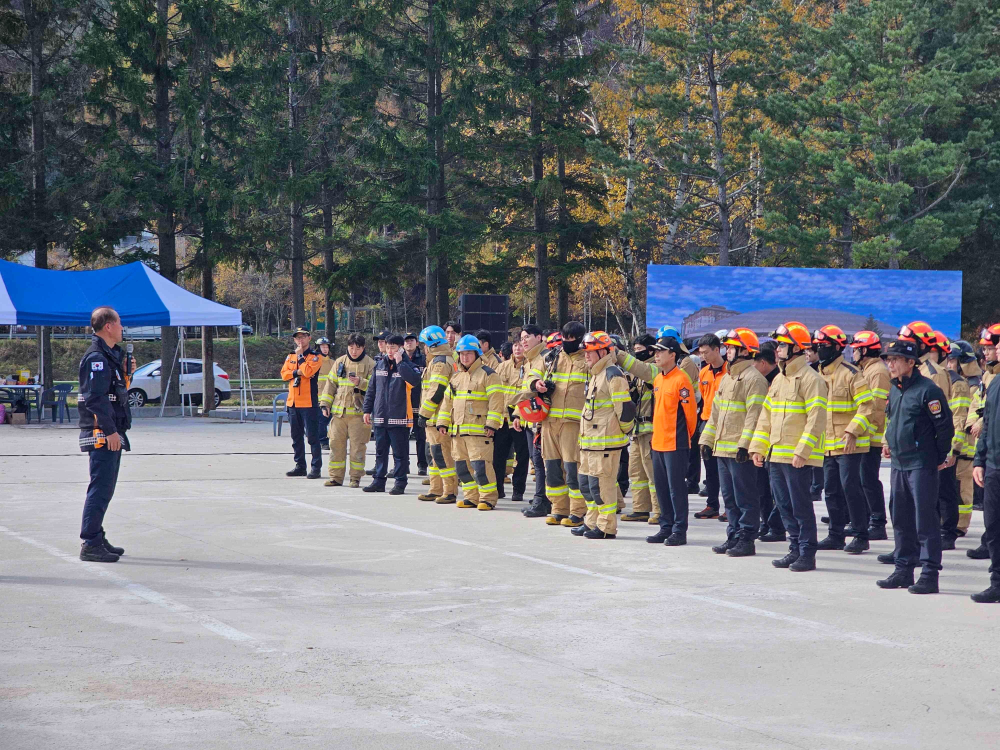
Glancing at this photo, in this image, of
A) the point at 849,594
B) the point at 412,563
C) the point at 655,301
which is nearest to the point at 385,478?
the point at 412,563

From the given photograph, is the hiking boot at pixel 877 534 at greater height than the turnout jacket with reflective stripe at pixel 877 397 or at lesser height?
lesser

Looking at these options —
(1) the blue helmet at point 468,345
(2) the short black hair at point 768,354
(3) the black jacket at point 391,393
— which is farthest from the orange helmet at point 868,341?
(3) the black jacket at point 391,393

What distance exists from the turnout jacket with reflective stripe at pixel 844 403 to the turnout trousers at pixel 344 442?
676 cm

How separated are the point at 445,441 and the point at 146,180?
21417mm

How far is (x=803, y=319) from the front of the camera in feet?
98.7

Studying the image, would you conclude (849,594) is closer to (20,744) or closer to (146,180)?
(20,744)

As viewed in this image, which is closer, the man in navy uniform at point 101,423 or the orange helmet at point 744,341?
the man in navy uniform at point 101,423

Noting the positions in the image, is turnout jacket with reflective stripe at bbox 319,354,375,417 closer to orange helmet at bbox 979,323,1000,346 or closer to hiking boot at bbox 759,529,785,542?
hiking boot at bbox 759,529,785,542

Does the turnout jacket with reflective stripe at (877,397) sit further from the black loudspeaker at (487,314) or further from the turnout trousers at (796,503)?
the black loudspeaker at (487,314)

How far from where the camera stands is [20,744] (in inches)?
202

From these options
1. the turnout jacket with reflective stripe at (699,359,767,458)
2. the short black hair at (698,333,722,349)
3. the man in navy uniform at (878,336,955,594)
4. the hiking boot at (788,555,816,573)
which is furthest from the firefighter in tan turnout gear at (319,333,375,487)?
Result: the man in navy uniform at (878,336,955,594)

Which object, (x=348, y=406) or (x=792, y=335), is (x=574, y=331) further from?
(x=348, y=406)

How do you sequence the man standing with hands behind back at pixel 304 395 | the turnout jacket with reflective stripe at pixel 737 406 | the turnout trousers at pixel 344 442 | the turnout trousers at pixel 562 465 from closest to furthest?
the turnout jacket with reflective stripe at pixel 737 406, the turnout trousers at pixel 562 465, the turnout trousers at pixel 344 442, the man standing with hands behind back at pixel 304 395

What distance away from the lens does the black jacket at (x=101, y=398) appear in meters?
9.71
